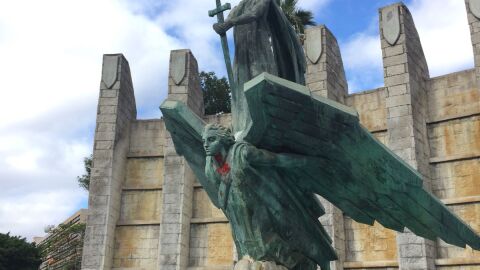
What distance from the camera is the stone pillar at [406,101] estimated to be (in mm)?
13164

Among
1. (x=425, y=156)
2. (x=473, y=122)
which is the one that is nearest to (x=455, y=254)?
(x=425, y=156)

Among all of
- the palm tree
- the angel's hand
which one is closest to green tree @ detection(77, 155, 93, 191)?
the palm tree

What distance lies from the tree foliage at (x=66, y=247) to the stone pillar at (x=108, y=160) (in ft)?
34.8

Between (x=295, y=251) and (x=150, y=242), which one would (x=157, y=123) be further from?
(x=295, y=251)

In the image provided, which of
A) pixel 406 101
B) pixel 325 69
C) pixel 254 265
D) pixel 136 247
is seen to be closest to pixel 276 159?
pixel 254 265

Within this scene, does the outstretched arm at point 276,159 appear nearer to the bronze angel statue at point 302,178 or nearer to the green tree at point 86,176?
the bronze angel statue at point 302,178

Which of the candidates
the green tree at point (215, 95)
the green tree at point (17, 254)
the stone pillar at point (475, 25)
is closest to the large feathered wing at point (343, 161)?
the stone pillar at point (475, 25)

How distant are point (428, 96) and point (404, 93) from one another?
124 centimetres

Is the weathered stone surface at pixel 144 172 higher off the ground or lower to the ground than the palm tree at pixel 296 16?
lower

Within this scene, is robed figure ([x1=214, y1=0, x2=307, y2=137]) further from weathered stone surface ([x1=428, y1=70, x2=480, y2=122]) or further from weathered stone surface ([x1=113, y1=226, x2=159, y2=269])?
weathered stone surface ([x1=113, y1=226, x2=159, y2=269])

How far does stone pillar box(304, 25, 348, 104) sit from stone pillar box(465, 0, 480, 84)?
391 centimetres

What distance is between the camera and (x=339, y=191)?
5.16m

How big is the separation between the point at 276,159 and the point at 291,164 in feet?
0.48

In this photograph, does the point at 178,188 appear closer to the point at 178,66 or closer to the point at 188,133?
the point at 178,66
